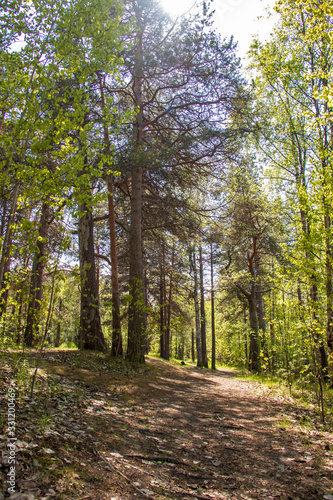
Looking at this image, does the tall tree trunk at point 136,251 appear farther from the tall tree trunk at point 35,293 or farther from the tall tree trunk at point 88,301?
the tall tree trunk at point 35,293

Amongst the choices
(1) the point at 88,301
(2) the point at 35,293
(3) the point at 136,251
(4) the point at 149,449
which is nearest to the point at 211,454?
(4) the point at 149,449

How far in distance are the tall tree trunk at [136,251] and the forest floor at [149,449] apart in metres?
3.22

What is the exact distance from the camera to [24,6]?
12.8ft

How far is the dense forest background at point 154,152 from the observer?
369 centimetres

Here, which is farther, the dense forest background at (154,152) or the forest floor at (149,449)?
the dense forest background at (154,152)

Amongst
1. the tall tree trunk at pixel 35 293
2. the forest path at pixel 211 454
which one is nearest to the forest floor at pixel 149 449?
the forest path at pixel 211 454

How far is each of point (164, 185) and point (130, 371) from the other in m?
6.41

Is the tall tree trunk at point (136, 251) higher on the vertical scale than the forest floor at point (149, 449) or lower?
higher

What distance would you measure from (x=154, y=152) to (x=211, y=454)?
23.8ft

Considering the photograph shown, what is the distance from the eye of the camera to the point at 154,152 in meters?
8.31

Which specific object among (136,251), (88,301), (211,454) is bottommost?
(211,454)

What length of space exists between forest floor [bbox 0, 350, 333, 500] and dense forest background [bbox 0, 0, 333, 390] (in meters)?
1.02

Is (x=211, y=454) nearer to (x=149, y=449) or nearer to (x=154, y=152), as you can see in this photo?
(x=149, y=449)

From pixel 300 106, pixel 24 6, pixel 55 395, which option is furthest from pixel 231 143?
pixel 55 395
